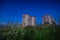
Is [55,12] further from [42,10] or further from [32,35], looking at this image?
[32,35]

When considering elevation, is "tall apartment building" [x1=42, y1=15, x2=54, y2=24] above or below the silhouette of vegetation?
above

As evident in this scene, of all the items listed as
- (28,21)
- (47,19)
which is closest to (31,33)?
(28,21)

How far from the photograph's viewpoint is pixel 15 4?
2.52m

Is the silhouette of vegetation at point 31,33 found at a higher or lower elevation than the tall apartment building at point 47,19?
lower

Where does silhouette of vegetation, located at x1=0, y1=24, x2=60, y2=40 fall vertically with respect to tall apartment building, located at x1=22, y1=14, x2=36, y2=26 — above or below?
below

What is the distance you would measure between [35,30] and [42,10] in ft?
1.10

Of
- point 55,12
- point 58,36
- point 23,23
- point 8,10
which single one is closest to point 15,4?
point 8,10

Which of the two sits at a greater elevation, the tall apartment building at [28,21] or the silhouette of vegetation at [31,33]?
the tall apartment building at [28,21]

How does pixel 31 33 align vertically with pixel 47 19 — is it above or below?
below

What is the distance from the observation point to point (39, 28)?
2.42 m

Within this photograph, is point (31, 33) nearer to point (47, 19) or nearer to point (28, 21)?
point (28, 21)

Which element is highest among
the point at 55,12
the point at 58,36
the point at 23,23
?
the point at 55,12

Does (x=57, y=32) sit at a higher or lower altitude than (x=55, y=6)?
lower

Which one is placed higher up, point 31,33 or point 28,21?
point 28,21
